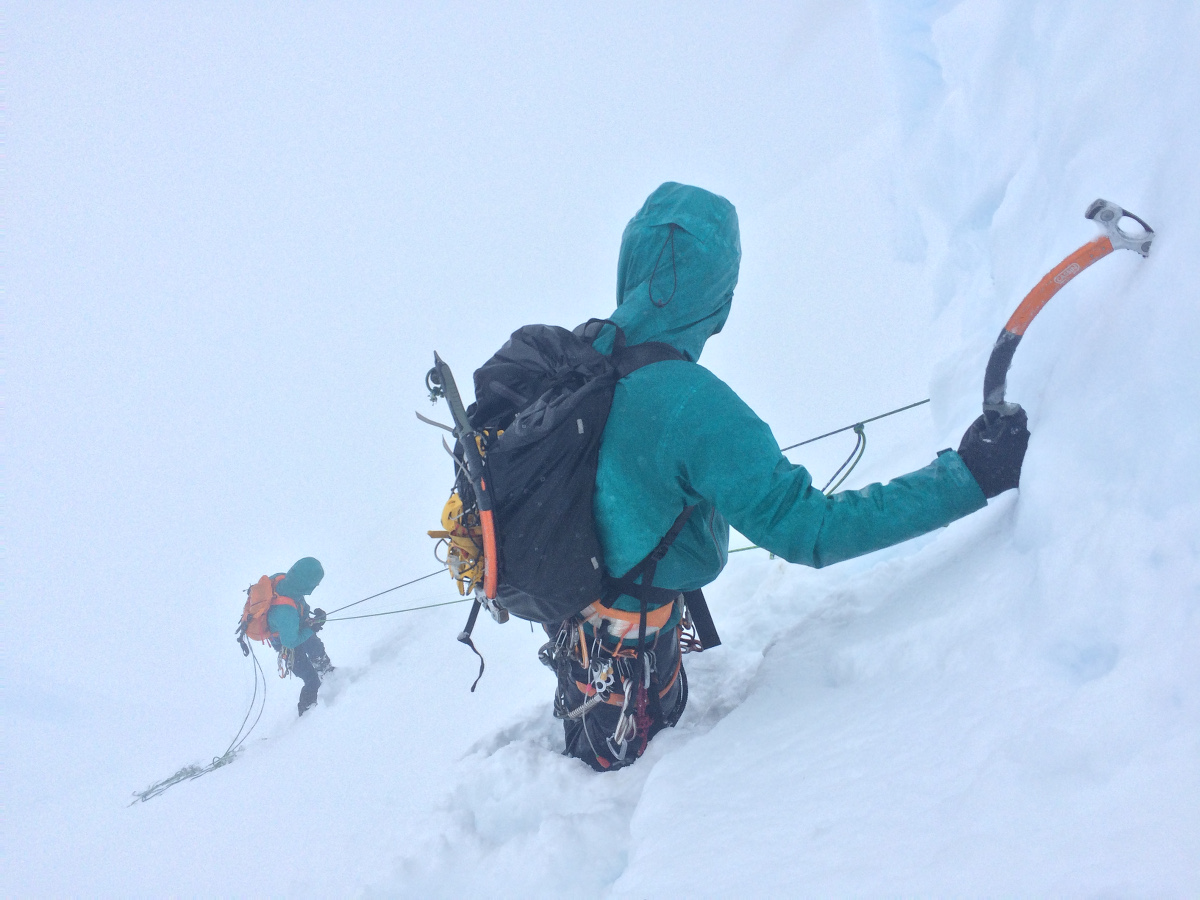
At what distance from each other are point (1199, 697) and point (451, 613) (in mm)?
6693

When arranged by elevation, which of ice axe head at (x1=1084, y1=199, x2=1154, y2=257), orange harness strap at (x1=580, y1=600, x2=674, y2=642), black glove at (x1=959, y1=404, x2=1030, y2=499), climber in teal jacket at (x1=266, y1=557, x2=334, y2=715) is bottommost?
climber in teal jacket at (x1=266, y1=557, x2=334, y2=715)

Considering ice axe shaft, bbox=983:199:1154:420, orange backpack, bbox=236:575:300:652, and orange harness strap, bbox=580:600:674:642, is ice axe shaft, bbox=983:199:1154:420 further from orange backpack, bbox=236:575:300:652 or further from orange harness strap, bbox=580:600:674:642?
orange backpack, bbox=236:575:300:652

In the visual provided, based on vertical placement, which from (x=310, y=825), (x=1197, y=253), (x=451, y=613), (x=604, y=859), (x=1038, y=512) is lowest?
(x=451, y=613)

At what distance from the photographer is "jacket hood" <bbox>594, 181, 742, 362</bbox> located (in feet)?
6.19

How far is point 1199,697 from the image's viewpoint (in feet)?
3.01

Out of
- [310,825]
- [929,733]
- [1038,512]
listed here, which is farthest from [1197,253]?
[310,825]

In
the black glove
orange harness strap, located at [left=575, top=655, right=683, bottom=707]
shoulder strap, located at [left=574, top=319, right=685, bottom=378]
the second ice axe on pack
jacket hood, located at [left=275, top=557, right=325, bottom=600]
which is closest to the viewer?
the black glove

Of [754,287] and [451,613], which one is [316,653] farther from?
[754,287]

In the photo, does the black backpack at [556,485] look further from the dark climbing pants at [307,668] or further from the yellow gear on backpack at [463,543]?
the dark climbing pants at [307,668]

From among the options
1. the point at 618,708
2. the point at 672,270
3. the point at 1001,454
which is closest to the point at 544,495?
the point at 672,270

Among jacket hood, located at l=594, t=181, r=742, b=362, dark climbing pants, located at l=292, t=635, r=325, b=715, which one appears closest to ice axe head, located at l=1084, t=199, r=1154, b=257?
jacket hood, located at l=594, t=181, r=742, b=362

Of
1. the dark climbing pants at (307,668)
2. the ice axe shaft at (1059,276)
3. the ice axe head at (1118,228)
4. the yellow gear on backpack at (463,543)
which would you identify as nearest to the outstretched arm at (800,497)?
the ice axe shaft at (1059,276)

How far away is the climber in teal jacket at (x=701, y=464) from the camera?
1520 millimetres

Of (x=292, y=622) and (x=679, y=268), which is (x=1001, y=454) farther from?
(x=292, y=622)
